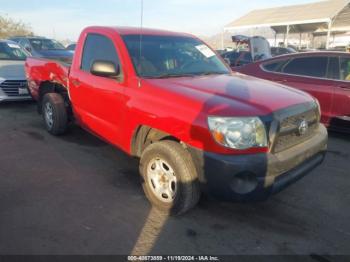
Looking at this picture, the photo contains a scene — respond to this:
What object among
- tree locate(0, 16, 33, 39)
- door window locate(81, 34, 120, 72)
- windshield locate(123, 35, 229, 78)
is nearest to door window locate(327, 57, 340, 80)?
windshield locate(123, 35, 229, 78)

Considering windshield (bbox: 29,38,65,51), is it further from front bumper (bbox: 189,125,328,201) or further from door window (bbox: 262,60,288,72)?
front bumper (bbox: 189,125,328,201)

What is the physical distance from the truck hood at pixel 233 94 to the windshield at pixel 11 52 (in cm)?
701

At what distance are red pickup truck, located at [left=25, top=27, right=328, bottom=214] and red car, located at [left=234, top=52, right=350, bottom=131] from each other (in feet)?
7.95

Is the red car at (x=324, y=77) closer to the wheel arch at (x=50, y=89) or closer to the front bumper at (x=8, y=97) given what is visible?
the wheel arch at (x=50, y=89)

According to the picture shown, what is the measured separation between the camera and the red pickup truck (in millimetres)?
2996

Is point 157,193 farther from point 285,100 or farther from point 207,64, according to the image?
point 207,64

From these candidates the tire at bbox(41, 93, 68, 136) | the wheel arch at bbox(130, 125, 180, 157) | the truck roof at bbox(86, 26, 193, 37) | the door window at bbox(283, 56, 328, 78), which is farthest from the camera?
the door window at bbox(283, 56, 328, 78)

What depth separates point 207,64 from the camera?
4.61 m

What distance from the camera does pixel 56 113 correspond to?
566cm

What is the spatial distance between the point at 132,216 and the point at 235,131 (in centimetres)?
138

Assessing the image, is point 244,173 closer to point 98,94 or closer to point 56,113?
point 98,94

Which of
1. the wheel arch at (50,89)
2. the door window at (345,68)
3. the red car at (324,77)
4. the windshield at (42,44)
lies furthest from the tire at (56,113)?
the windshield at (42,44)

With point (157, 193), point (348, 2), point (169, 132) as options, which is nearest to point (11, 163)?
point (157, 193)

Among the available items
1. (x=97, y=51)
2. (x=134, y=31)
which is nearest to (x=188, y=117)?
(x=134, y=31)
